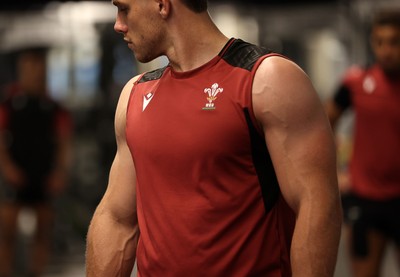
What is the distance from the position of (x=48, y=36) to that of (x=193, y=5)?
924cm

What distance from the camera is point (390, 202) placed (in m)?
5.68

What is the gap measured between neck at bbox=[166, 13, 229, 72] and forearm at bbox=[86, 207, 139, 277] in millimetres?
528

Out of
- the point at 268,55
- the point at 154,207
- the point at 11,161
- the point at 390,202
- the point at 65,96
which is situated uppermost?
the point at 268,55

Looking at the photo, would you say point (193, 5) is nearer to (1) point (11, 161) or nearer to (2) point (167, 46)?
(2) point (167, 46)

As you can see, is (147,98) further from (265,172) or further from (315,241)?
(315,241)

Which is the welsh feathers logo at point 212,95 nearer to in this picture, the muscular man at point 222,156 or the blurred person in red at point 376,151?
the muscular man at point 222,156

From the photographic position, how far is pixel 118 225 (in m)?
3.08

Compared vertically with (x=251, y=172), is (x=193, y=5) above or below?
above

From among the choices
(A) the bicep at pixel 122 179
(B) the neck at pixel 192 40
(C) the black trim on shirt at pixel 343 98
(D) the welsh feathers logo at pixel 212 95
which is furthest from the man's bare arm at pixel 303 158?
(C) the black trim on shirt at pixel 343 98

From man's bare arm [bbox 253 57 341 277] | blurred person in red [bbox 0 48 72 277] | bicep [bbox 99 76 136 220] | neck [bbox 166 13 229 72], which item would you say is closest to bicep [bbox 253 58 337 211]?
man's bare arm [bbox 253 57 341 277]

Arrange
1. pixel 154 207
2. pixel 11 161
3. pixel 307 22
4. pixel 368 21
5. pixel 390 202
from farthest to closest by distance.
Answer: pixel 307 22
pixel 368 21
pixel 11 161
pixel 390 202
pixel 154 207

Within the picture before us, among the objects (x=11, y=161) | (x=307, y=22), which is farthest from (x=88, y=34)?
(x=11, y=161)

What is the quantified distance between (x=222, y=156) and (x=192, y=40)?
14.1 inches

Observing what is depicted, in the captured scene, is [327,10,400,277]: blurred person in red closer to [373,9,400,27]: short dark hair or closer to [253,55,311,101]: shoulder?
[373,9,400,27]: short dark hair
